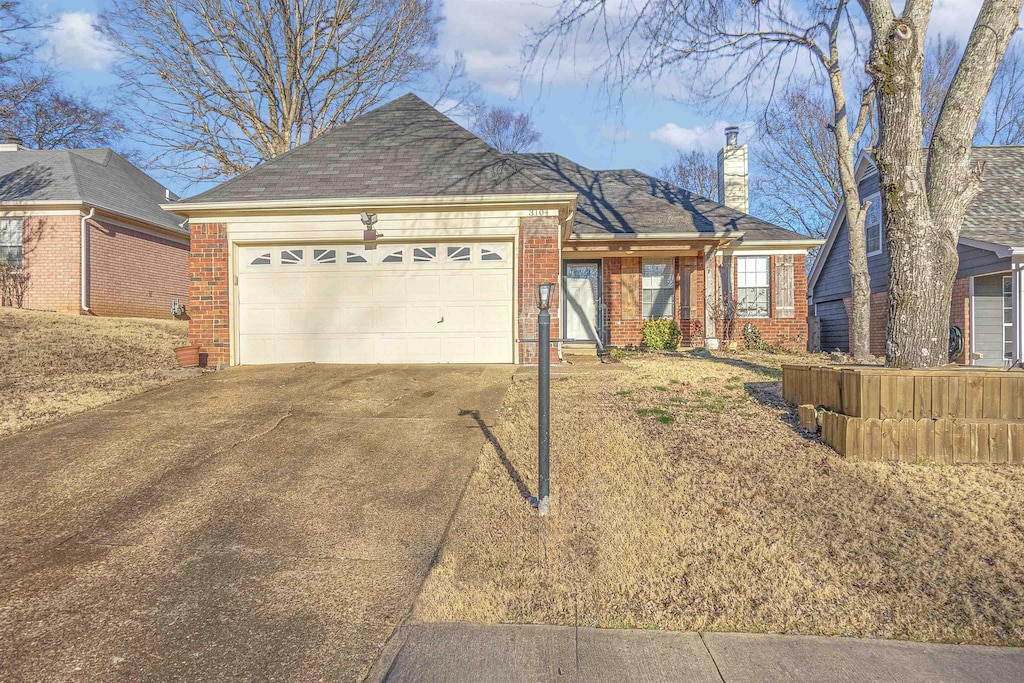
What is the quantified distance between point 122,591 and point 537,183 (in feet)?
26.1

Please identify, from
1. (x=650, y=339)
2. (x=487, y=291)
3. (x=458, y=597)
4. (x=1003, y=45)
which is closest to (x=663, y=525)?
(x=458, y=597)

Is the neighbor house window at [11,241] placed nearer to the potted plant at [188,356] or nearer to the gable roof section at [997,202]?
the potted plant at [188,356]

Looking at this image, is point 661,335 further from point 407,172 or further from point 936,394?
point 936,394

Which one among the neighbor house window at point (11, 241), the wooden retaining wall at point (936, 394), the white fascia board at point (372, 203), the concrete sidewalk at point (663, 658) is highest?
the neighbor house window at point (11, 241)

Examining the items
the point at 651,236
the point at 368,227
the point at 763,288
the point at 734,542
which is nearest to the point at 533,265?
the point at 368,227

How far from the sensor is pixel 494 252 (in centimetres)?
953

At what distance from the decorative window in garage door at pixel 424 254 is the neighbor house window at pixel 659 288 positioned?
6184 millimetres

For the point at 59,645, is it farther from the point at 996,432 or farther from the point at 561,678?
the point at 996,432

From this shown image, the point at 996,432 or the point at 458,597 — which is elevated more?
the point at 996,432

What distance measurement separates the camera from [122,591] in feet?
9.73

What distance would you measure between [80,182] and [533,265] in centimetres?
1372

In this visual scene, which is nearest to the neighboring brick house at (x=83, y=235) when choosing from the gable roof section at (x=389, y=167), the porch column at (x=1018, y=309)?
the gable roof section at (x=389, y=167)

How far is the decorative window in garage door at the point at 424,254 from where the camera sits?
31.4ft

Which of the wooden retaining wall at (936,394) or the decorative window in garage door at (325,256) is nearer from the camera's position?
the wooden retaining wall at (936,394)
